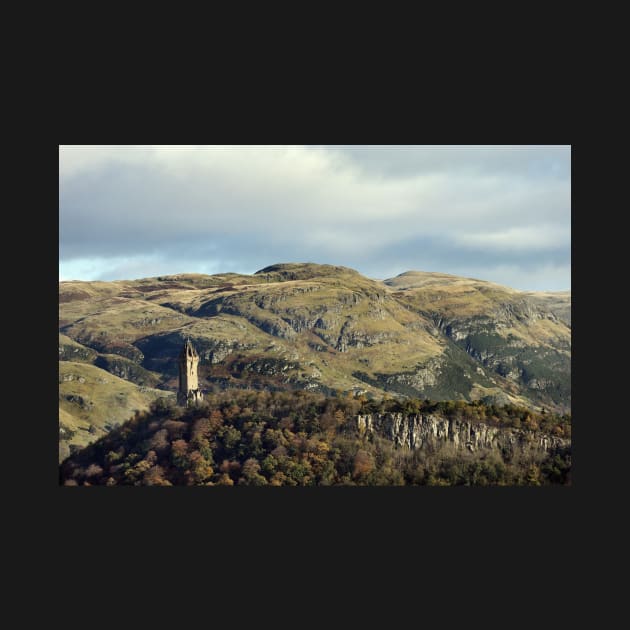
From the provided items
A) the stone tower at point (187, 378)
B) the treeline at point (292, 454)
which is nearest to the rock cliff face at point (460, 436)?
the treeline at point (292, 454)

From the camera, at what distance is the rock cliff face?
398 ft

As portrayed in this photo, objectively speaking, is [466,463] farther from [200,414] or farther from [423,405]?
[200,414]

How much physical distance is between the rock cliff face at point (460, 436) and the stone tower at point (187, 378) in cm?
3745

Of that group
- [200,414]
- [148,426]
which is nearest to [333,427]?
[200,414]

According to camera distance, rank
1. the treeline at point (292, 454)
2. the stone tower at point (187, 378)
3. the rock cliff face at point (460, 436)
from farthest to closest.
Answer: the stone tower at point (187, 378) < the rock cliff face at point (460, 436) < the treeline at point (292, 454)

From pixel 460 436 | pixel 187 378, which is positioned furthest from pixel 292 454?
pixel 187 378

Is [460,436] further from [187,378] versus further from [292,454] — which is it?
[187,378]

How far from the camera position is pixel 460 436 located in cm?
12162

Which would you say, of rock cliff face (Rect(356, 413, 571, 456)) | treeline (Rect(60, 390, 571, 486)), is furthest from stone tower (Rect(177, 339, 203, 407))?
rock cliff face (Rect(356, 413, 571, 456))

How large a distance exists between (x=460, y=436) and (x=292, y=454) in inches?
951

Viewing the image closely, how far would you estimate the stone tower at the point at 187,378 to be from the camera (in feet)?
479

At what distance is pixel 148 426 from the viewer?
12988 cm

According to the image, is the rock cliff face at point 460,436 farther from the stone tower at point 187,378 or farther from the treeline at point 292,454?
the stone tower at point 187,378

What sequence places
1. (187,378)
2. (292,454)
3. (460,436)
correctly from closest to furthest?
(292,454) → (460,436) → (187,378)
